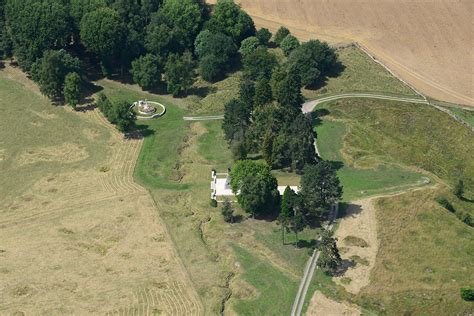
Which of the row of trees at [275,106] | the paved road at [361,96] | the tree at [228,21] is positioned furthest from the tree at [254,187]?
the tree at [228,21]

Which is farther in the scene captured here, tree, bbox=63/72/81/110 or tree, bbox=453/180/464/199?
tree, bbox=63/72/81/110

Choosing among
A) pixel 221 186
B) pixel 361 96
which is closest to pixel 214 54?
pixel 361 96

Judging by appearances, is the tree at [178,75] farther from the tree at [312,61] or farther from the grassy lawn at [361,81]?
the grassy lawn at [361,81]

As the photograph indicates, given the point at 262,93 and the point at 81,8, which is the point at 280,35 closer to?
the point at 262,93

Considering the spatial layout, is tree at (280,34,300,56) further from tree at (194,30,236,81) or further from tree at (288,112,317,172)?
tree at (288,112,317,172)

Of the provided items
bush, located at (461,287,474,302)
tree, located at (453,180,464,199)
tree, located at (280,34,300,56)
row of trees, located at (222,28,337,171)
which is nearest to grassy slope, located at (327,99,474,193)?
tree, located at (453,180,464,199)

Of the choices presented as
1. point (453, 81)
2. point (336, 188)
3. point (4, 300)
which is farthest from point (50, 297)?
point (453, 81)
